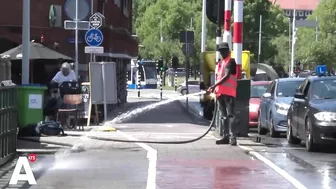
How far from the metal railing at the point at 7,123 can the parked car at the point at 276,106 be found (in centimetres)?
880

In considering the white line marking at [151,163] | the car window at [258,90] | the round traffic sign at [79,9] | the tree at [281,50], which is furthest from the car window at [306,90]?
the tree at [281,50]

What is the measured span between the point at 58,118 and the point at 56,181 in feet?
30.0

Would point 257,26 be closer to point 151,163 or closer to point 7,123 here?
point 151,163

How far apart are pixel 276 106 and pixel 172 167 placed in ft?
28.5

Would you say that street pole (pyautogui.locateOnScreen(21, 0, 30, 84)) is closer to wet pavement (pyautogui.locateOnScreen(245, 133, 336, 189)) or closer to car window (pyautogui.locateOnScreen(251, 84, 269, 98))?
wet pavement (pyautogui.locateOnScreen(245, 133, 336, 189))

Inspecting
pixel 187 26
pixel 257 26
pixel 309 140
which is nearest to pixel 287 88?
pixel 309 140

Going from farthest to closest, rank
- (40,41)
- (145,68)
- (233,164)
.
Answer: (145,68) < (40,41) < (233,164)

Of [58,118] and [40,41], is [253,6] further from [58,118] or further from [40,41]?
[58,118]

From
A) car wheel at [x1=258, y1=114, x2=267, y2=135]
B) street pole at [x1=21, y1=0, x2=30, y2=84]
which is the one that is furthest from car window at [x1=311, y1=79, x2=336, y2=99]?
street pole at [x1=21, y1=0, x2=30, y2=84]

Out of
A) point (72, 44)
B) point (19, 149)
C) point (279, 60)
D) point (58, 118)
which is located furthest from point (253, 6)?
point (19, 149)

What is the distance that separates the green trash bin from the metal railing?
1607 mm

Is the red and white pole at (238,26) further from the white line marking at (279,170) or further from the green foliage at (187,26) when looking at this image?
the green foliage at (187,26)

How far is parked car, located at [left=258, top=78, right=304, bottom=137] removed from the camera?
2012 centimetres

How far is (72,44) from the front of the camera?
90.3 ft
